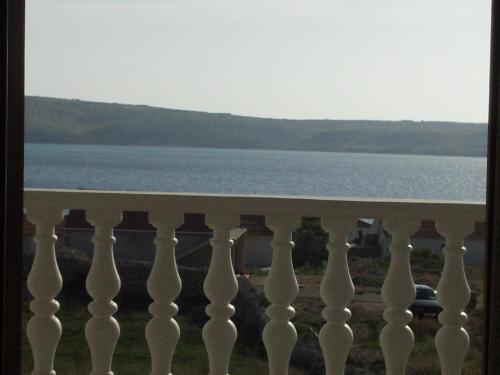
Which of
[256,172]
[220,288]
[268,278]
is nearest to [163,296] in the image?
[220,288]

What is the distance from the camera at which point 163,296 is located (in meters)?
2.19

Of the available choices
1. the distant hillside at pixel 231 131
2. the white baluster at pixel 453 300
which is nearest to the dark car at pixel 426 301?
the white baluster at pixel 453 300

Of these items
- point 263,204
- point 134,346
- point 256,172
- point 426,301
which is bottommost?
point 134,346

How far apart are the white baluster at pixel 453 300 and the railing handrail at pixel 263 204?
0.17ft

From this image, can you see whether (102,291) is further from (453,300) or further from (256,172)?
(256,172)

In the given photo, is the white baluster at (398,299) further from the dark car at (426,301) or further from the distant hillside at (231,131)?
the distant hillside at (231,131)

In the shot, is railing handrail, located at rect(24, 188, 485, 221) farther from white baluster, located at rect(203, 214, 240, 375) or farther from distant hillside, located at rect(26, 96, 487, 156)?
distant hillside, located at rect(26, 96, 487, 156)

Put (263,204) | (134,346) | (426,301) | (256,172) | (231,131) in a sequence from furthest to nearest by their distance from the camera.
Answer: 1. (256,172)
2. (231,131)
3. (134,346)
4. (426,301)
5. (263,204)

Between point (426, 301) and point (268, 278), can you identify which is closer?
point (268, 278)

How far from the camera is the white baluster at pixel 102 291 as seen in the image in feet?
7.16

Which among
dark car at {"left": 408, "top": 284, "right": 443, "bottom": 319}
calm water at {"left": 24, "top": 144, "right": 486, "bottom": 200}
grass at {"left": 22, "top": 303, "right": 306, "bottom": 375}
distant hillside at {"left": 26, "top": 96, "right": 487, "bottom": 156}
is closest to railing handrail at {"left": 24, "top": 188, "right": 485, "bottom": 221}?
dark car at {"left": 408, "top": 284, "right": 443, "bottom": 319}

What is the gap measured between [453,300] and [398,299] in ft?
0.49

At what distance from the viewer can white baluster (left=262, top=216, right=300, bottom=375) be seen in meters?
2.16

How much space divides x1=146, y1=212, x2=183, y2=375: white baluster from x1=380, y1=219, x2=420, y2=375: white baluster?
578mm
